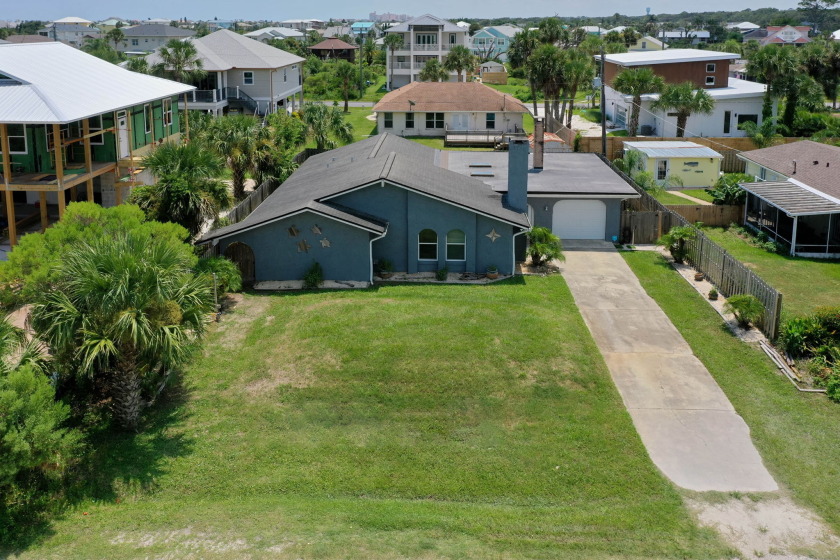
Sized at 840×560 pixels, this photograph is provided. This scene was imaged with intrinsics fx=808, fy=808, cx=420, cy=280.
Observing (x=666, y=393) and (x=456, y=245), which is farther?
(x=456, y=245)

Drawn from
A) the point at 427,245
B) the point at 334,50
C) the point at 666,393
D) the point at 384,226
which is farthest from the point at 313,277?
the point at 334,50

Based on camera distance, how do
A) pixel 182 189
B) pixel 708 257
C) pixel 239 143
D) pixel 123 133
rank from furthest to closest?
pixel 123 133, pixel 239 143, pixel 708 257, pixel 182 189

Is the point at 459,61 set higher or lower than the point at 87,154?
higher

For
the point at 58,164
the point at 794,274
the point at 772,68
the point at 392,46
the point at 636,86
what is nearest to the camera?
the point at 58,164

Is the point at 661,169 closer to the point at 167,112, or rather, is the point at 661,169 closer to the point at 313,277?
the point at 313,277

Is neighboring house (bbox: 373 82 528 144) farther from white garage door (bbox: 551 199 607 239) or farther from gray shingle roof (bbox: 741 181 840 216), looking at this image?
white garage door (bbox: 551 199 607 239)

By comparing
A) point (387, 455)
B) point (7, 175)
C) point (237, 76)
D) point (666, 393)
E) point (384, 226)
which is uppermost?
point (237, 76)

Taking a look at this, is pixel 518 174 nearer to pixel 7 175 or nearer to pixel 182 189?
pixel 182 189

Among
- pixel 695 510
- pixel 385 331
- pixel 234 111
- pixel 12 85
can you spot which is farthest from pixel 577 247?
pixel 234 111
